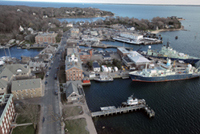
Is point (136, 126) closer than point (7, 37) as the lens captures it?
Yes

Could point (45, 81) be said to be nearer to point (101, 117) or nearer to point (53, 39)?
point (101, 117)

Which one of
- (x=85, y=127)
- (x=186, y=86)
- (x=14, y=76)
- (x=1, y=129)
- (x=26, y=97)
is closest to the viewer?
(x=1, y=129)

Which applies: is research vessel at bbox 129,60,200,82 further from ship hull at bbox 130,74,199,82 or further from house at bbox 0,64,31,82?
house at bbox 0,64,31,82

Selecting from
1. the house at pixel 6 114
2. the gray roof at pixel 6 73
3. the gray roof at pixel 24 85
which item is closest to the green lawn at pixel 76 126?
the house at pixel 6 114

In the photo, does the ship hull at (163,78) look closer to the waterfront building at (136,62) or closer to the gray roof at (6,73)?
the waterfront building at (136,62)

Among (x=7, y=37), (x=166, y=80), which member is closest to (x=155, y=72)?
(x=166, y=80)

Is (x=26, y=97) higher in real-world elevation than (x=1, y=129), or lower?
lower
